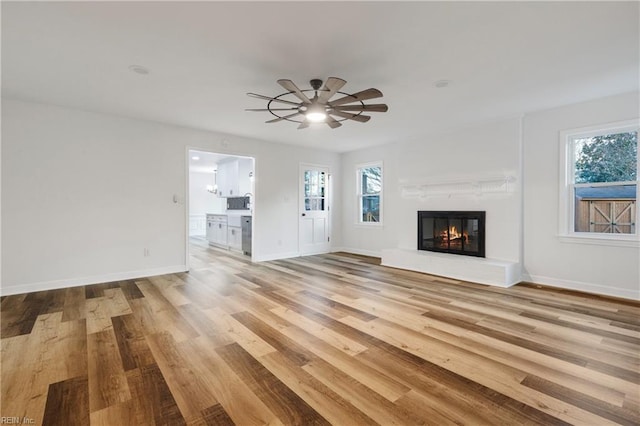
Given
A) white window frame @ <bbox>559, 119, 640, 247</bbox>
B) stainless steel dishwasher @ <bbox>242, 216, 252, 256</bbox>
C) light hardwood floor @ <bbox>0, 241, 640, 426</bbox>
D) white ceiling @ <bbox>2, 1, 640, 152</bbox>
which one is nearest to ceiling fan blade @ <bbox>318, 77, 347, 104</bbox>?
white ceiling @ <bbox>2, 1, 640, 152</bbox>

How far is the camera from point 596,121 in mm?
3939

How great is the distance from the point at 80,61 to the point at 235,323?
297 centimetres

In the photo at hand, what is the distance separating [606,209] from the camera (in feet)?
13.1

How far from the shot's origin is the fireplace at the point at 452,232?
16.4ft

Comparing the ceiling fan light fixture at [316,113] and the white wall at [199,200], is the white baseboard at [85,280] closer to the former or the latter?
the ceiling fan light fixture at [316,113]

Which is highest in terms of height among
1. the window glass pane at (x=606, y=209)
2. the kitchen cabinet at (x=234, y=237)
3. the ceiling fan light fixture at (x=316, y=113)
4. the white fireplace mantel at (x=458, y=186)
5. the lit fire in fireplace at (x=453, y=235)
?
the ceiling fan light fixture at (x=316, y=113)

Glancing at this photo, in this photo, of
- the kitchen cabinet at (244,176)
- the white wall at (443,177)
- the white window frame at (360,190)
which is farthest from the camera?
the kitchen cabinet at (244,176)

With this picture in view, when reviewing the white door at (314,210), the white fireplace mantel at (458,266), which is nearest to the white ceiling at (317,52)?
the white fireplace mantel at (458,266)

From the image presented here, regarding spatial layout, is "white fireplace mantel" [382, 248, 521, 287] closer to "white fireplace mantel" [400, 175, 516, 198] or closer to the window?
"white fireplace mantel" [400, 175, 516, 198]

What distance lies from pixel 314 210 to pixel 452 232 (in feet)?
10.4

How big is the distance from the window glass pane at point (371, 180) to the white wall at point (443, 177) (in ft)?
0.73

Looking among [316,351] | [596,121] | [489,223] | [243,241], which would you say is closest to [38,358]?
[316,351]

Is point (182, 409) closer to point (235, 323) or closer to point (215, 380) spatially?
point (215, 380)

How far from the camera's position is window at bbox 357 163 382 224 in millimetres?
6840
